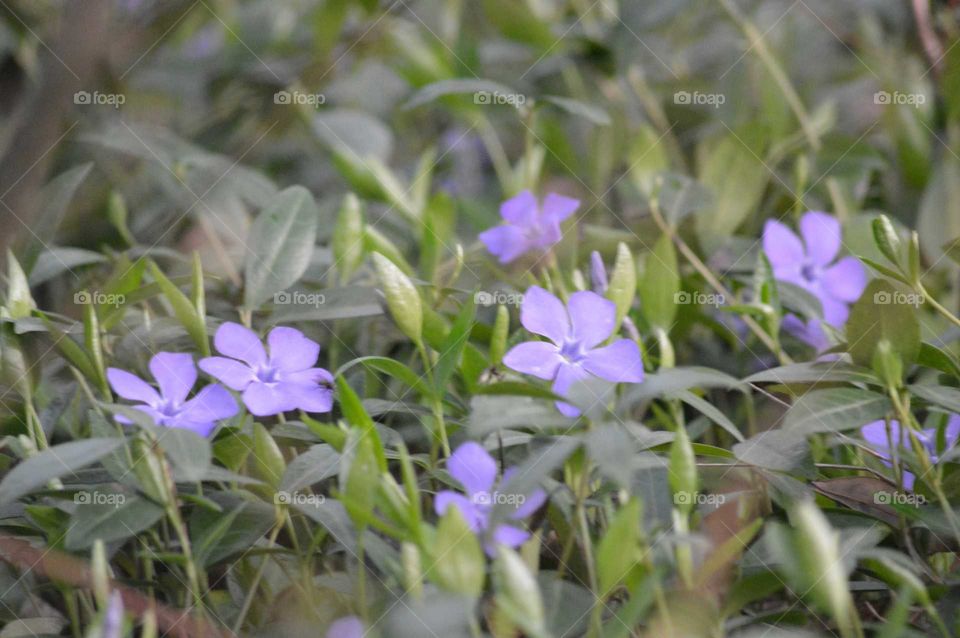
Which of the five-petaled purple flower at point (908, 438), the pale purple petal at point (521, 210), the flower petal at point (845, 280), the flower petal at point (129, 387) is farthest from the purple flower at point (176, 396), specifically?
the flower petal at point (845, 280)

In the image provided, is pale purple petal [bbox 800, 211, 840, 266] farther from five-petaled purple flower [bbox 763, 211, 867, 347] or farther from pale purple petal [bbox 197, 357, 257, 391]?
pale purple petal [bbox 197, 357, 257, 391]

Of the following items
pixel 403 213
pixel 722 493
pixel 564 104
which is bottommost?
pixel 722 493

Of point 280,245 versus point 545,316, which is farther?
point 280,245

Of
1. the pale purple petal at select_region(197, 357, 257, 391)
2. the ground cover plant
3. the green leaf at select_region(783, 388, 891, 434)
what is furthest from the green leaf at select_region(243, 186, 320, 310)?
the green leaf at select_region(783, 388, 891, 434)

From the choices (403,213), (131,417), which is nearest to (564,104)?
(403,213)

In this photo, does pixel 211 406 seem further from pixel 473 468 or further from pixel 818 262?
pixel 818 262

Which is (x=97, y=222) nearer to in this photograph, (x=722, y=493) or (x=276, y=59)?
(x=276, y=59)

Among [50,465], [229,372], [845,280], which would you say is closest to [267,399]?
[229,372]

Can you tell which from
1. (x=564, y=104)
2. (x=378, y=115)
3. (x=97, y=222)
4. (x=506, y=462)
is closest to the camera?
(x=506, y=462)
